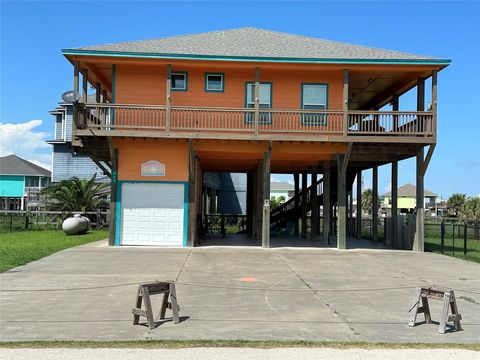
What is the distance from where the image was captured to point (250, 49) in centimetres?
2009

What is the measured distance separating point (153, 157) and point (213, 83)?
12.5 feet

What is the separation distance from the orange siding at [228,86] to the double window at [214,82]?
0.14m

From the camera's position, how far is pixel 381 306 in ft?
29.6

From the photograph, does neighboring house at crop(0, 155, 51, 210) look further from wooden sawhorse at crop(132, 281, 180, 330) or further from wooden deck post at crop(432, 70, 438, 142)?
wooden sawhorse at crop(132, 281, 180, 330)

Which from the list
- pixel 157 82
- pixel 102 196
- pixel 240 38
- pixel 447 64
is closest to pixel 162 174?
pixel 157 82

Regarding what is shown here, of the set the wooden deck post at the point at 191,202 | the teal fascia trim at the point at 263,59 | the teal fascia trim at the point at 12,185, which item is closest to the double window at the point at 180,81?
the teal fascia trim at the point at 263,59

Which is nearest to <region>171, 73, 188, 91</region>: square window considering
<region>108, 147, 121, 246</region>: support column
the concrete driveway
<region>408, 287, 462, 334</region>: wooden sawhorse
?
<region>108, 147, 121, 246</region>: support column

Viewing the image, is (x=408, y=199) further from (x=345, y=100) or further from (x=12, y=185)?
(x=345, y=100)

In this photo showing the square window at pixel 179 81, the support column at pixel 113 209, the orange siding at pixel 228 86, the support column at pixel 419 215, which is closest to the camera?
the support column at pixel 113 209

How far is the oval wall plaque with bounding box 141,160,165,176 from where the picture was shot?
790 inches

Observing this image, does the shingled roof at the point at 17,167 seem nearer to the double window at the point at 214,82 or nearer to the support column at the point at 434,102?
the double window at the point at 214,82

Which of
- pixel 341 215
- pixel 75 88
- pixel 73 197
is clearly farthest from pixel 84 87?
pixel 73 197

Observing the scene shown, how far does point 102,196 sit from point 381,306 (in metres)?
26.6

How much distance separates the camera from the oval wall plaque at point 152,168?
2008 centimetres
